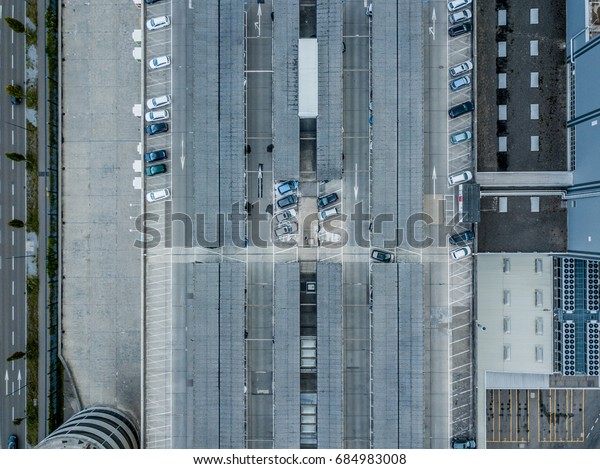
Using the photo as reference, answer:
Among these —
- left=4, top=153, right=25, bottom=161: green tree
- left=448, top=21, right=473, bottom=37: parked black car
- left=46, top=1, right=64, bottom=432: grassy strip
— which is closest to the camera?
left=448, top=21, right=473, bottom=37: parked black car

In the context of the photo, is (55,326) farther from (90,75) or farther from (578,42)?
(578,42)

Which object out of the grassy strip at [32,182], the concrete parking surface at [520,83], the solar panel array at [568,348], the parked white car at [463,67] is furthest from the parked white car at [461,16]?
the grassy strip at [32,182]

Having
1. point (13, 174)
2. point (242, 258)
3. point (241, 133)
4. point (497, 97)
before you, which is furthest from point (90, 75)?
point (497, 97)

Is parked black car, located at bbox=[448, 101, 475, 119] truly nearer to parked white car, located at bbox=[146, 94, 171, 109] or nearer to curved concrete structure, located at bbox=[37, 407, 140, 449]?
parked white car, located at bbox=[146, 94, 171, 109]

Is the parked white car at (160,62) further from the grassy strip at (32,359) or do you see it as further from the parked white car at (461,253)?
the parked white car at (461,253)

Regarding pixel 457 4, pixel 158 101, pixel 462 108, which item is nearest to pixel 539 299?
pixel 462 108

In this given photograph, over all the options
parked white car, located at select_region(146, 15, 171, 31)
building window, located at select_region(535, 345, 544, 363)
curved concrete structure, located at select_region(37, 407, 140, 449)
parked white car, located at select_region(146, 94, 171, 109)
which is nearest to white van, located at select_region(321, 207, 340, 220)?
parked white car, located at select_region(146, 94, 171, 109)

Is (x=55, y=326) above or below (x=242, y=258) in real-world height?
below
